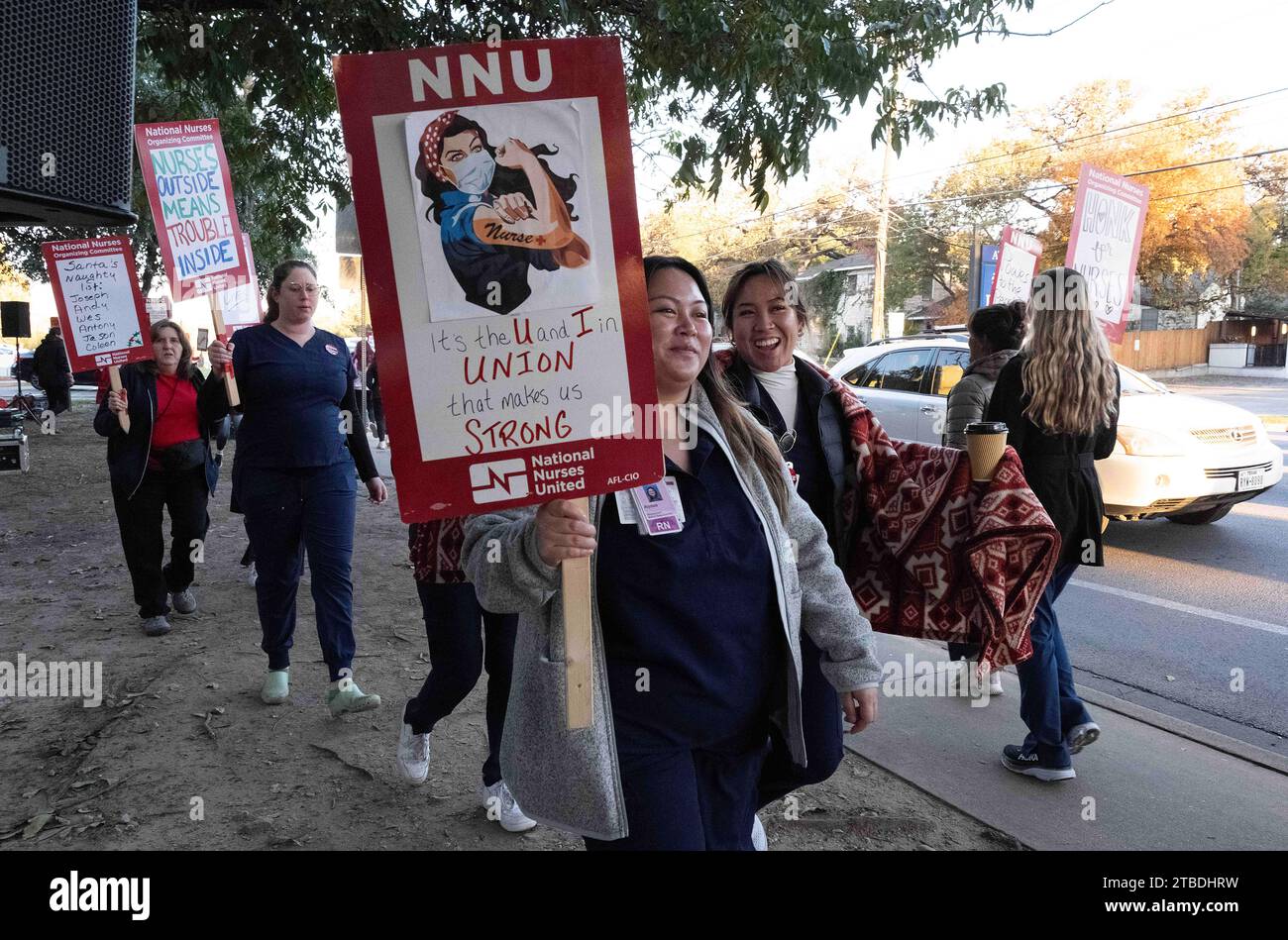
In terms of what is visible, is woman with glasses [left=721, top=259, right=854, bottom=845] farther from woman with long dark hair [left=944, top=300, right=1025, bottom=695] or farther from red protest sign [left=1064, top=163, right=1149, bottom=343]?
red protest sign [left=1064, top=163, right=1149, bottom=343]

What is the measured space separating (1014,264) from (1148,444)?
6.26 feet

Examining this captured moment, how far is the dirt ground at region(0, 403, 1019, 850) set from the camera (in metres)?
3.38

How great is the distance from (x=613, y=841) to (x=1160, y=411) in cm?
786

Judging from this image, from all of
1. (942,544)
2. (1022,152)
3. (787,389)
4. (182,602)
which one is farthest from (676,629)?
(1022,152)

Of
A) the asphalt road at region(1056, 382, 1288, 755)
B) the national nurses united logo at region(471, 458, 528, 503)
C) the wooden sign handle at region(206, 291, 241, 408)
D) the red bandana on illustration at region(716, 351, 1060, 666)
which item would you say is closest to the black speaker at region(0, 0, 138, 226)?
the national nurses united logo at region(471, 458, 528, 503)

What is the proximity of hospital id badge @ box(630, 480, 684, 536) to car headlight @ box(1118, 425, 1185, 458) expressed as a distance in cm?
708

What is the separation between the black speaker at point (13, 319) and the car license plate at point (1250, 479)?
64.5 ft

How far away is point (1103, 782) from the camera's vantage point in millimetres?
3873

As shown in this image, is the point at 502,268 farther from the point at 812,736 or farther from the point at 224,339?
the point at 224,339

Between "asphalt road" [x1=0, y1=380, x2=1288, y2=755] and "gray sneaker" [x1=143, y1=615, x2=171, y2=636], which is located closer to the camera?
"asphalt road" [x1=0, y1=380, x2=1288, y2=755]

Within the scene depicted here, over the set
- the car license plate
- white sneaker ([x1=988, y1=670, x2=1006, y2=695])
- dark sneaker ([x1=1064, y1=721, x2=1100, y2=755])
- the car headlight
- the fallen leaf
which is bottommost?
white sneaker ([x1=988, y1=670, x2=1006, y2=695])

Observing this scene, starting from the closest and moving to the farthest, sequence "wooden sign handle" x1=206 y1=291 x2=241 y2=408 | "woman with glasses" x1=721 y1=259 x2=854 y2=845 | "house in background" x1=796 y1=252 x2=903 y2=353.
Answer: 1. "woman with glasses" x1=721 y1=259 x2=854 y2=845
2. "wooden sign handle" x1=206 y1=291 x2=241 y2=408
3. "house in background" x1=796 y1=252 x2=903 y2=353

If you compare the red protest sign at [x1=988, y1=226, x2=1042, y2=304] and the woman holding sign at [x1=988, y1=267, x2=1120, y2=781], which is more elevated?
the red protest sign at [x1=988, y1=226, x2=1042, y2=304]
